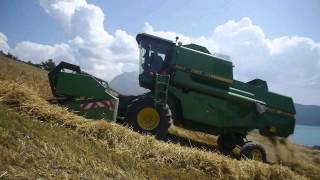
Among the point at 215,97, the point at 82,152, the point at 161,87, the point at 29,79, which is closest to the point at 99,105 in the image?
the point at 161,87

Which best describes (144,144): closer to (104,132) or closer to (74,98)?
(104,132)

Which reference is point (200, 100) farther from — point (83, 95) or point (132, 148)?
point (132, 148)

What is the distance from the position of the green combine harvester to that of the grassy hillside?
12.2 feet

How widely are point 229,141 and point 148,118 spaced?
179 inches

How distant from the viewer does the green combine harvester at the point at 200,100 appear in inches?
523

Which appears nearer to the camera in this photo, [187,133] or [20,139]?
[20,139]

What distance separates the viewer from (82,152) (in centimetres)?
729

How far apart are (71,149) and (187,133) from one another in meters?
11.0

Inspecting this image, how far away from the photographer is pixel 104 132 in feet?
28.5

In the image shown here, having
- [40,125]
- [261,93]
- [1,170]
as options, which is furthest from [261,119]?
[1,170]

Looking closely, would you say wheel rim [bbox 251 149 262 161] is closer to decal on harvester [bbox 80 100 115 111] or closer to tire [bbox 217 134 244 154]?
tire [bbox 217 134 244 154]

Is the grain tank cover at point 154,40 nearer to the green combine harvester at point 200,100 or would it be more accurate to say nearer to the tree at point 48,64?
the green combine harvester at point 200,100

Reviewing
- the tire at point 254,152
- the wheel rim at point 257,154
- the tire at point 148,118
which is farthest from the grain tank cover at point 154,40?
the wheel rim at point 257,154

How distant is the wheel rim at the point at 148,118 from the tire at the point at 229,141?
401 centimetres
